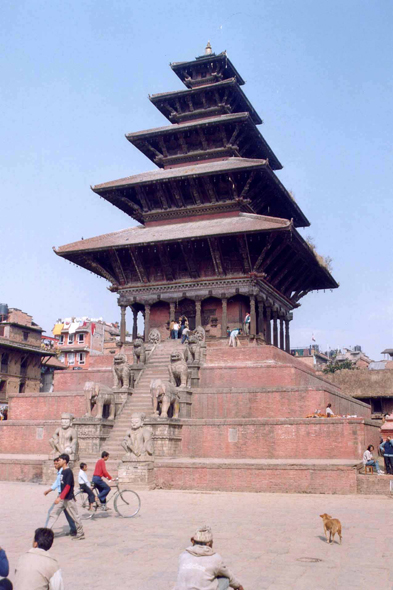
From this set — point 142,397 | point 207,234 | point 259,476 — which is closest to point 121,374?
point 142,397

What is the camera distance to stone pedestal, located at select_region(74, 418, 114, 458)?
2017cm

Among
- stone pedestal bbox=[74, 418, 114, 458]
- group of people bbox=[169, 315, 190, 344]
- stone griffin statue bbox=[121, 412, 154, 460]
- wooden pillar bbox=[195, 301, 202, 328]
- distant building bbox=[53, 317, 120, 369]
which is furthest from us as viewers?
distant building bbox=[53, 317, 120, 369]

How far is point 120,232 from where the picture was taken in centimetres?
3206

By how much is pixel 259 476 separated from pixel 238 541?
6.66m

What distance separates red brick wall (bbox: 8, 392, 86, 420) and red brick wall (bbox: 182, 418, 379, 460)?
5872 mm

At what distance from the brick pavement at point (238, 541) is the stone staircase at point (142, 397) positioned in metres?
5.08

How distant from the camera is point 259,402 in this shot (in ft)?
67.9

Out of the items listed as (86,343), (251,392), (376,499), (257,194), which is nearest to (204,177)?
(257,194)

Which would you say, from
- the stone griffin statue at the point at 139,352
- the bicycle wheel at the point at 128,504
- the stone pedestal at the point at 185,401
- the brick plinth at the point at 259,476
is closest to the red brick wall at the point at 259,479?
the brick plinth at the point at 259,476

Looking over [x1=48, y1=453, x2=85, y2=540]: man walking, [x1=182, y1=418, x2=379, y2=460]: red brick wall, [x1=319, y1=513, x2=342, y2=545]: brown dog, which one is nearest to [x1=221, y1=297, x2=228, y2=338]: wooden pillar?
[x1=182, y1=418, x2=379, y2=460]: red brick wall

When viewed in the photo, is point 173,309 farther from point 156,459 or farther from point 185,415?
point 156,459

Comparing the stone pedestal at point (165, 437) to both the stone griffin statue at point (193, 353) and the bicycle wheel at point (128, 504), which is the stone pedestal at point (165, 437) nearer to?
the stone griffin statue at point (193, 353)

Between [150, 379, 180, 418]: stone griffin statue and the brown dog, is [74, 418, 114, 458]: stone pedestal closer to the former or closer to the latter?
[150, 379, 180, 418]: stone griffin statue

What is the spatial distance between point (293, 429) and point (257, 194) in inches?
635
